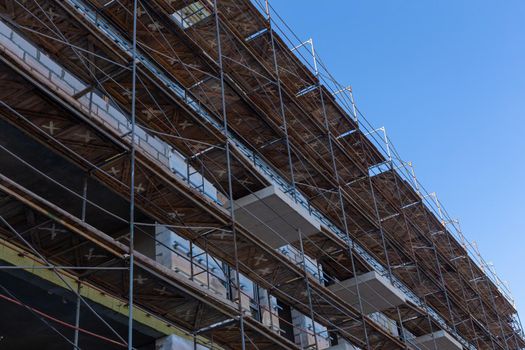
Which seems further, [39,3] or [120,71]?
[120,71]

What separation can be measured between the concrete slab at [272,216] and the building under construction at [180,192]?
0.06 meters

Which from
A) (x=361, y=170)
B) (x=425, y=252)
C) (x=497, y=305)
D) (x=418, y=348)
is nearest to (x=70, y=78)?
(x=361, y=170)

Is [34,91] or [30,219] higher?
[34,91]

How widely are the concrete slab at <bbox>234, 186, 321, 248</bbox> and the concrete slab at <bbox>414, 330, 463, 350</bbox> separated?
1090 centimetres

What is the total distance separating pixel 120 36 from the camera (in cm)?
2080

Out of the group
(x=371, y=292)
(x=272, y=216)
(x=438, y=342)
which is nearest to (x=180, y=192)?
(x=272, y=216)

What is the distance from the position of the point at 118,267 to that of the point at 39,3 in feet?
20.4

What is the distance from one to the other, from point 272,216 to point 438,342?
524 inches

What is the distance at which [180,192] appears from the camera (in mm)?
15914

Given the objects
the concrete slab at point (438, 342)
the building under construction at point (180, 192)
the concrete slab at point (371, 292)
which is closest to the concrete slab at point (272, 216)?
the building under construction at point (180, 192)

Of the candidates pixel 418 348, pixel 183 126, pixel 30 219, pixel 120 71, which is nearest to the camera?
pixel 30 219

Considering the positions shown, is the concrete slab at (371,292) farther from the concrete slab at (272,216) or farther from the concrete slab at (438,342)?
the concrete slab at (272,216)

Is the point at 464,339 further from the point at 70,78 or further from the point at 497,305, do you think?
the point at 70,78

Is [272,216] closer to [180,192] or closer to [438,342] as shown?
[180,192]
